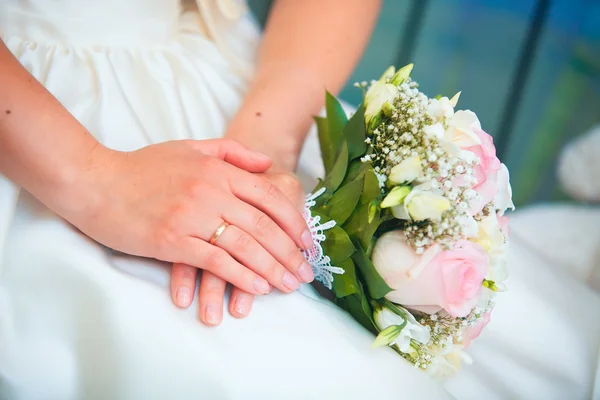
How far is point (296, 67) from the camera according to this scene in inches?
36.1

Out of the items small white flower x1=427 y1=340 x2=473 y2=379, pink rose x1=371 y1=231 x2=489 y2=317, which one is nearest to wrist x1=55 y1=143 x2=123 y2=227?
pink rose x1=371 y1=231 x2=489 y2=317

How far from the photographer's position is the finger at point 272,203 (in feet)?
2.15

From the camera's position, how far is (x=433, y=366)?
26.7 inches

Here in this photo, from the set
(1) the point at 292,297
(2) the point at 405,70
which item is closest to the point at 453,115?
(2) the point at 405,70

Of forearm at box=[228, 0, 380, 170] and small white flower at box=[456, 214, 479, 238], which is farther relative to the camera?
forearm at box=[228, 0, 380, 170]

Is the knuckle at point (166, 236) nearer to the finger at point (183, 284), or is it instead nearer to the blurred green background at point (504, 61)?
the finger at point (183, 284)

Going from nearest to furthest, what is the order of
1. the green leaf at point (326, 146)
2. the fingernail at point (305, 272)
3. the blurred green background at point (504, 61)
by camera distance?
1. the fingernail at point (305, 272)
2. the green leaf at point (326, 146)
3. the blurred green background at point (504, 61)

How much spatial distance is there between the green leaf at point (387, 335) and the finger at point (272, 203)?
0.14 meters

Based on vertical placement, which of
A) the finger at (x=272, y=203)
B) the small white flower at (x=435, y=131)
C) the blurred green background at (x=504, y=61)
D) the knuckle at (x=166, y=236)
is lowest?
the knuckle at (x=166, y=236)

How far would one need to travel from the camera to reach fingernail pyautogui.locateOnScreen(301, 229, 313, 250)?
0.67 meters

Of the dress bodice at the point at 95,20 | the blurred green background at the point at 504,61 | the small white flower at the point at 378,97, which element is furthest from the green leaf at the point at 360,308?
the blurred green background at the point at 504,61

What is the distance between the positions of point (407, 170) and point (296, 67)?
0.40 m

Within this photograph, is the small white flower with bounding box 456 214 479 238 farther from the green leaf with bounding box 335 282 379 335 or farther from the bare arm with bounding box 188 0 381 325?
the bare arm with bounding box 188 0 381 325

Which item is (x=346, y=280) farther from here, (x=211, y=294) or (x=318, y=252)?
(x=211, y=294)
